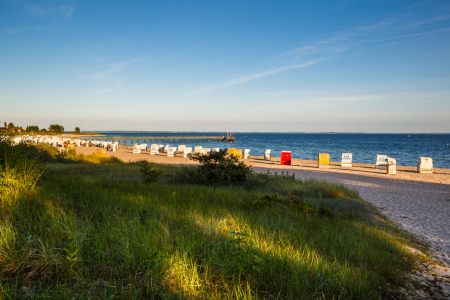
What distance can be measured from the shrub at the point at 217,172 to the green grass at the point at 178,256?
15.7ft

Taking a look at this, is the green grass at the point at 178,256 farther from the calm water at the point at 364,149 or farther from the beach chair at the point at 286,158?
the calm water at the point at 364,149

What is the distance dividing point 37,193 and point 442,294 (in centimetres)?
581

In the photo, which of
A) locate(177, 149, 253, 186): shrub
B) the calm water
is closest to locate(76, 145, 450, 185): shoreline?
locate(177, 149, 253, 186): shrub

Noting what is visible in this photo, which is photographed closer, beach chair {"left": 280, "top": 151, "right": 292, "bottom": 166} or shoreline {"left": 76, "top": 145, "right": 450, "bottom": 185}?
shoreline {"left": 76, "top": 145, "right": 450, "bottom": 185}

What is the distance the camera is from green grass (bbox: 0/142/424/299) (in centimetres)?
236

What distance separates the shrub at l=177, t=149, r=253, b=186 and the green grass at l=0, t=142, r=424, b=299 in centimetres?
480

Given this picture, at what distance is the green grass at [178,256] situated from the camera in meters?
2.36

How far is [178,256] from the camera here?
272 centimetres

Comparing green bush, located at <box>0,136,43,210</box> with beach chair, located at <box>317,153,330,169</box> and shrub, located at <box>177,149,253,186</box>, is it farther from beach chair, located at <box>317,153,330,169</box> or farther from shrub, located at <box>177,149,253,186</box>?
beach chair, located at <box>317,153,330,169</box>

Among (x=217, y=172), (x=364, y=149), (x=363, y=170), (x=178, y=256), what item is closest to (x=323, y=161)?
(x=363, y=170)

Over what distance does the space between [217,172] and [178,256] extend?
6.80m

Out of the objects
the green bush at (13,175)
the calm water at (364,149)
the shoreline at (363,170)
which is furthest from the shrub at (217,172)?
the calm water at (364,149)

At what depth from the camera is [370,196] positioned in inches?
384

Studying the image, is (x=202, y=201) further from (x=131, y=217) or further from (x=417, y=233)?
(x=417, y=233)
